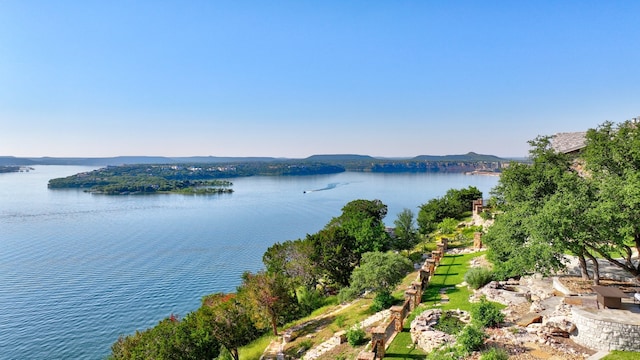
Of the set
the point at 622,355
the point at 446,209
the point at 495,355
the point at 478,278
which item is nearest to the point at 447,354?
the point at 495,355

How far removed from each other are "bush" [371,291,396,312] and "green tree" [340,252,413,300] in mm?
215

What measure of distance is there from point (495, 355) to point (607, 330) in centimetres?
401

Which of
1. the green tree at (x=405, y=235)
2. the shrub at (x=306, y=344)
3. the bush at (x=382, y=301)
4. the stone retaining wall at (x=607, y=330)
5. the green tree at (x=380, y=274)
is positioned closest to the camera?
the stone retaining wall at (x=607, y=330)

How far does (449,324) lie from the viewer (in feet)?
50.4

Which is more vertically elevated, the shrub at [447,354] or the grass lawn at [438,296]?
the shrub at [447,354]

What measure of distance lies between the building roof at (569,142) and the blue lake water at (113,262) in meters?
35.3

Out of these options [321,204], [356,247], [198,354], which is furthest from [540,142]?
[321,204]

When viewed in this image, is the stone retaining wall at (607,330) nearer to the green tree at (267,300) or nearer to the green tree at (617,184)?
the green tree at (617,184)

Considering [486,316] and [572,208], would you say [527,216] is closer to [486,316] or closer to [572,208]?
[572,208]

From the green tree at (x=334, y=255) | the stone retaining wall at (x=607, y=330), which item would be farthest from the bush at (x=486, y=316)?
the green tree at (x=334, y=255)

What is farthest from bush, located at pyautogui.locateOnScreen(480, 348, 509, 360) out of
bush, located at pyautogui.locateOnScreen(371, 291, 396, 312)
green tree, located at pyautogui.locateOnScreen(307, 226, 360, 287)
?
green tree, located at pyautogui.locateOnScreen(307, 226, 360, 287)

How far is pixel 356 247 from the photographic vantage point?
1430 inches

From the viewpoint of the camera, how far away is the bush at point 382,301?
70.2 feet

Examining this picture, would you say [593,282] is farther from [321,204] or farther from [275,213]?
[321,204]
